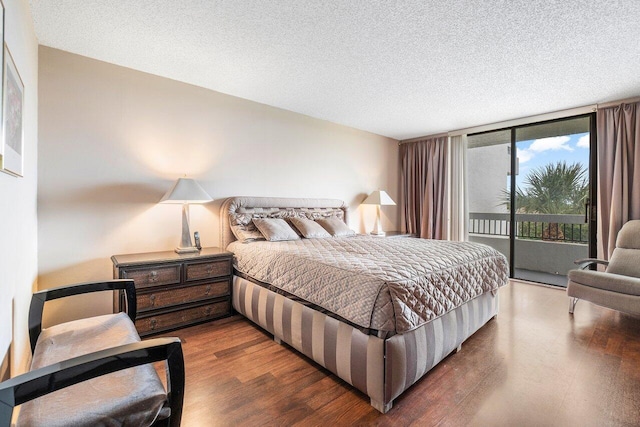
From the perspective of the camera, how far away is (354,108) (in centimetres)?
379

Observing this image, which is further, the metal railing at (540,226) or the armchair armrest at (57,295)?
the metal railing at (540,226)

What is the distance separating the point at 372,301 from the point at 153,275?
1883mm

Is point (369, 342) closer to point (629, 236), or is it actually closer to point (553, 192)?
point (629, 236)

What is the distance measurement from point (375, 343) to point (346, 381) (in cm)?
40

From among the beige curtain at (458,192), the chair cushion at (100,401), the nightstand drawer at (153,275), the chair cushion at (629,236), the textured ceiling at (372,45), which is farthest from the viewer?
the beige curtain at (458,192)

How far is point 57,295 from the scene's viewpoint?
159cm

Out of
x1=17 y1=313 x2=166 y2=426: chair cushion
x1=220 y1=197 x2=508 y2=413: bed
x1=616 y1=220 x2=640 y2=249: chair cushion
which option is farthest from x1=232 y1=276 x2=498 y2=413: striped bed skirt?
x1=616 y1=220 x2=640 y2=249: chair cushion

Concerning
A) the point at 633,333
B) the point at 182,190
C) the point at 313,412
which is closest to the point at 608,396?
the point at 633,333

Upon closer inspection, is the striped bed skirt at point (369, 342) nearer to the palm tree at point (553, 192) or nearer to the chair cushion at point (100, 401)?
the chair cushion at point (100, 401)

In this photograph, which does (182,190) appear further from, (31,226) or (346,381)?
(346,381)

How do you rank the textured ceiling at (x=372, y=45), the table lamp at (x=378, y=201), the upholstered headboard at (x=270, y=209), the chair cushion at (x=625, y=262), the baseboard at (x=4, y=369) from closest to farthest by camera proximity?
the baseboard at (x=4, y=369) < the textured ceiling at (x=372, y=45) < the chair cushion at (x=625, y=262) < the upholstered headboard at (x=270, y=209) < the table lamp at (x=378, y=201)

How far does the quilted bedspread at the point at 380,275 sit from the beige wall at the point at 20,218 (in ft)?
4.84

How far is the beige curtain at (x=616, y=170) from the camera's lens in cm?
333

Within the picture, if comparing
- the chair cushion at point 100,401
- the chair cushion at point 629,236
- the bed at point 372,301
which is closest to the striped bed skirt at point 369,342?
the bed at point 372,301
